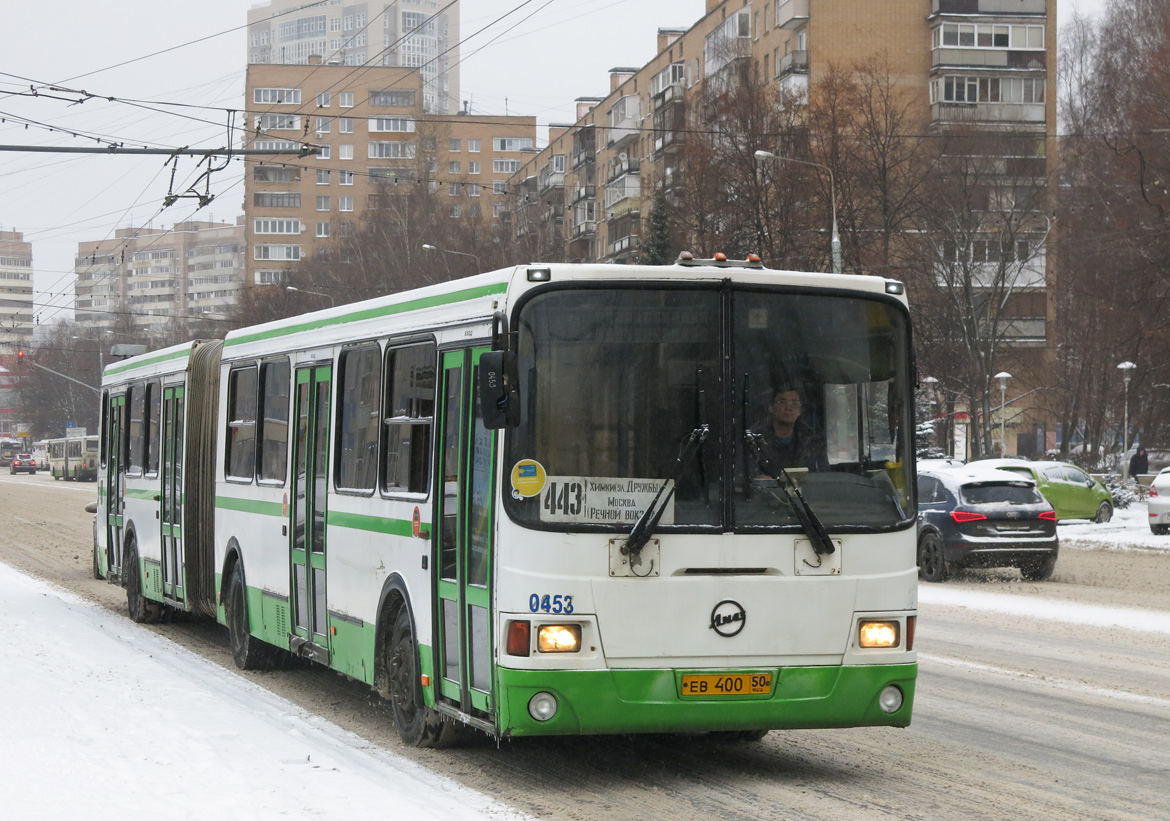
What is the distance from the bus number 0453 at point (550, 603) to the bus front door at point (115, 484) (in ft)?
36.9

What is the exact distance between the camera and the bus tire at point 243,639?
1324 centimetres

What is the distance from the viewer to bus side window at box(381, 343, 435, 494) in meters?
9.35

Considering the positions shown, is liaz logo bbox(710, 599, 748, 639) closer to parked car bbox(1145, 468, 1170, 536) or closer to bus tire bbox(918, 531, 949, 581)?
bus tire bbox(918, 531, 949, 581)

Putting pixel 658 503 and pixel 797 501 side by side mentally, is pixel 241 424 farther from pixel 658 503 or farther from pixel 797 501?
pixel 797 501

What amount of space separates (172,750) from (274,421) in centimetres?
423

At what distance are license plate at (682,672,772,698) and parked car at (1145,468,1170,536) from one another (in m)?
26.9

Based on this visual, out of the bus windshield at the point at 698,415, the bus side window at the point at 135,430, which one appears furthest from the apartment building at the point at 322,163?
the bus windshield at the point at 698,415

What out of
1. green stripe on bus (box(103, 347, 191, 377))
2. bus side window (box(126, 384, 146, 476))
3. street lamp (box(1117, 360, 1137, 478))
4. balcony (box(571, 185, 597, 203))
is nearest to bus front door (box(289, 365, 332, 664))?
Result: green stripe on bus (box(103, 347, 191, 377))

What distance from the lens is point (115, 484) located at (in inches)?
736

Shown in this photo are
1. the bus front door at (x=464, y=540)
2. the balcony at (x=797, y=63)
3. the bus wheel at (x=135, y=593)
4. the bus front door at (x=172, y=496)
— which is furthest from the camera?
the balcony at (x=797, y=63)

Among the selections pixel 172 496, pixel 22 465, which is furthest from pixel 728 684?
pixel 22 465

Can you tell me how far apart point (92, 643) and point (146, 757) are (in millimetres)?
5863

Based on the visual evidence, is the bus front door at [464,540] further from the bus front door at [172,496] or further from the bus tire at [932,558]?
the bus tire at [932,558]

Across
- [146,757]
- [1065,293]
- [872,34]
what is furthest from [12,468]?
[146,757]
